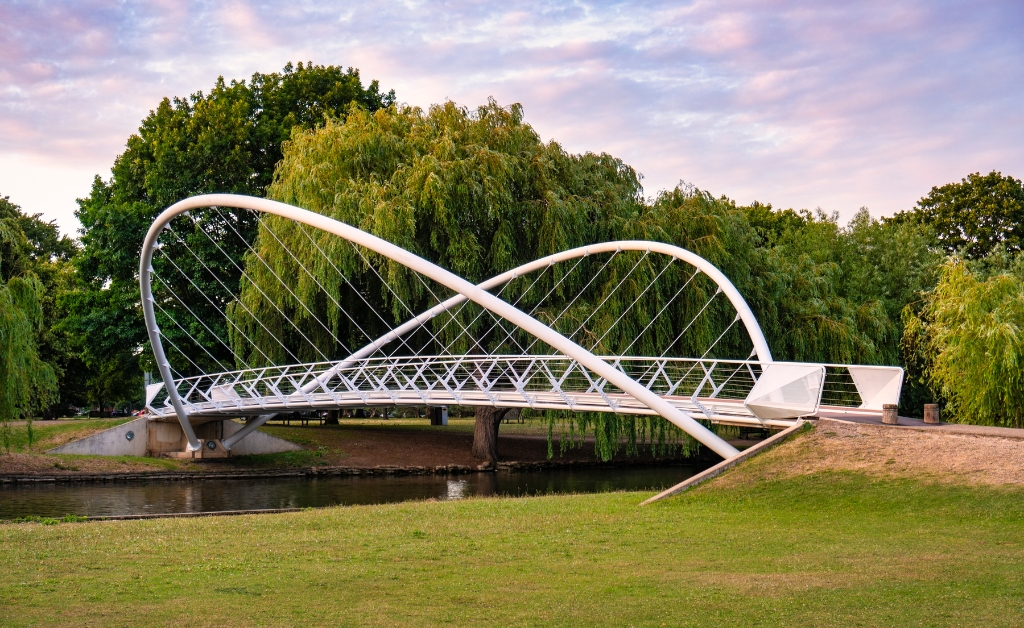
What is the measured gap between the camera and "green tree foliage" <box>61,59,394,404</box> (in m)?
35.5

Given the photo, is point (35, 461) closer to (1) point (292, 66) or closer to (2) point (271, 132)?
(2) point (271, 132)

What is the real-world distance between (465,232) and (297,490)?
8259 millimetres

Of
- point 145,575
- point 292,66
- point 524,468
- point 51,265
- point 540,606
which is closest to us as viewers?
point 540,606

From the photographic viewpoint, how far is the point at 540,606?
8383 millimetres

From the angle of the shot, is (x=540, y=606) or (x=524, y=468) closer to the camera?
(x=540, y=606)

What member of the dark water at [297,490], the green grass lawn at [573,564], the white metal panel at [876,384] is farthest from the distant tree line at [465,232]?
the green grass lawn at [573,564]

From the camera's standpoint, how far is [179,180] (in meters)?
35.8

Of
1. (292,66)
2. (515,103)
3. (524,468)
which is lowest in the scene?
(524,468)

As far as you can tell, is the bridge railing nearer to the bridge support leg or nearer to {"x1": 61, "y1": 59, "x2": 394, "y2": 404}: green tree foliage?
the bridge support leg

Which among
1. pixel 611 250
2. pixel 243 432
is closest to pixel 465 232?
pixel 611 250

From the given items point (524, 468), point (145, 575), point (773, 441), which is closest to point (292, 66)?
point (524, 468)

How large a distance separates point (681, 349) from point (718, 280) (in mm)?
4472

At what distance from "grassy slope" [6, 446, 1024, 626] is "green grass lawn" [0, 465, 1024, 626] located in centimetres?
3

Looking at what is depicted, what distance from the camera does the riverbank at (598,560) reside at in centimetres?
813
